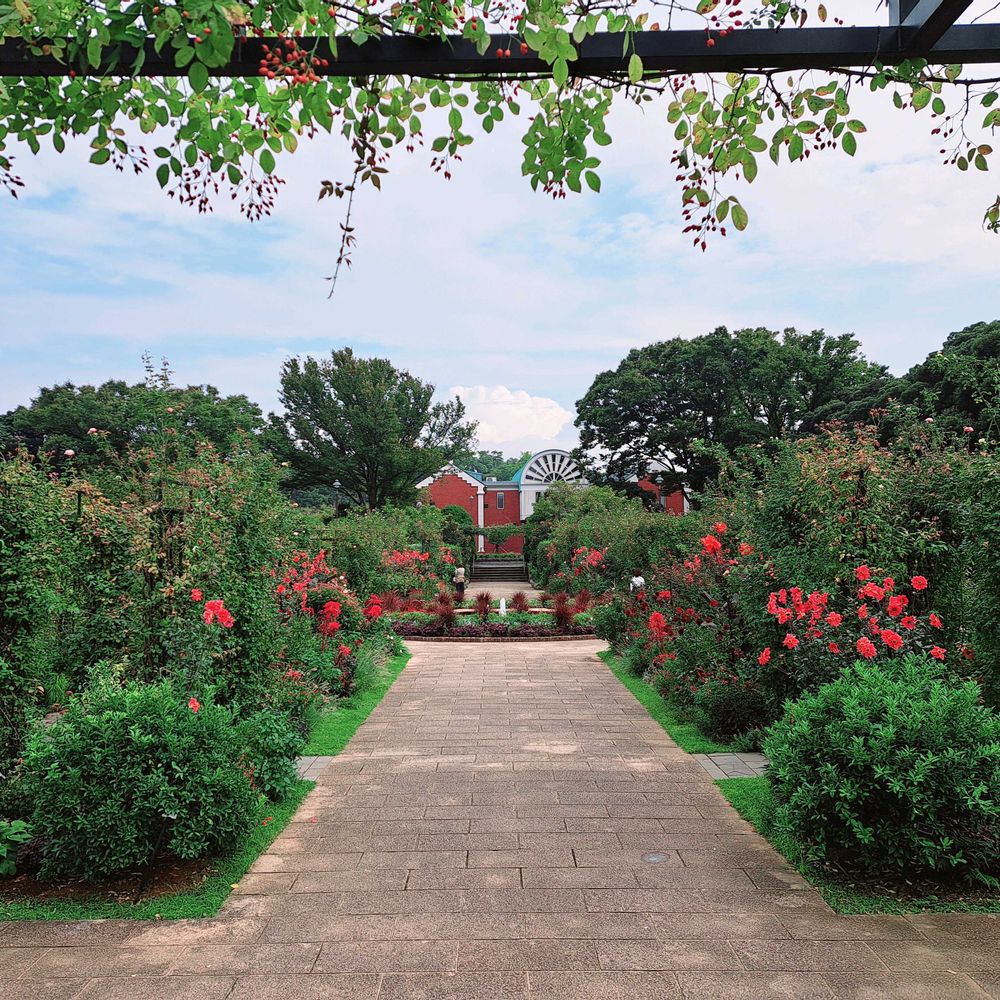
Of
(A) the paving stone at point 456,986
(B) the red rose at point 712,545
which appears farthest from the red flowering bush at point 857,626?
(A) the paving stone at point 456,986

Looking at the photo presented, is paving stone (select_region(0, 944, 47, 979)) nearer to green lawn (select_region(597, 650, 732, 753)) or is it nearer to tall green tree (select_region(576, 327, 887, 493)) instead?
green lawn (select_region(597, 650, 732, 753))

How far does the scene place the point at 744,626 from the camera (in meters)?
6.45

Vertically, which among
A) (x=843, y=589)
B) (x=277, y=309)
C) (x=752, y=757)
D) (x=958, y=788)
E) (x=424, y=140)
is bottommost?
(x=752, y=757)

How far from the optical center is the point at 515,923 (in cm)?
310

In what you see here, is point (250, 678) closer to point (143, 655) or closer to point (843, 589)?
point (143, 655)

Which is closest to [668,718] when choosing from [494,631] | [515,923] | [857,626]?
[857,626]

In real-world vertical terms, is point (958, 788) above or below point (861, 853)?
above

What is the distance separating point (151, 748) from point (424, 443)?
33164mm

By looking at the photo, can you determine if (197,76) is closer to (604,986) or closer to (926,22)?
(926,22)

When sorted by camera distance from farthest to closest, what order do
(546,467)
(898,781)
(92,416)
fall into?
(546,467)
(92,416)
(898,781)

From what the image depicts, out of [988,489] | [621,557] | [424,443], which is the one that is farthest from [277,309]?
[424,443]

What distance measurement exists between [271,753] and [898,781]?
11.1 ft

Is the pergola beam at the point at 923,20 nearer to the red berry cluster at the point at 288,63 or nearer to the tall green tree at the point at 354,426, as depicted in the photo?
the red berry cluster at the point at 288,63

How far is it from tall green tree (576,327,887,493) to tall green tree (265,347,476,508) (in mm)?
7986
